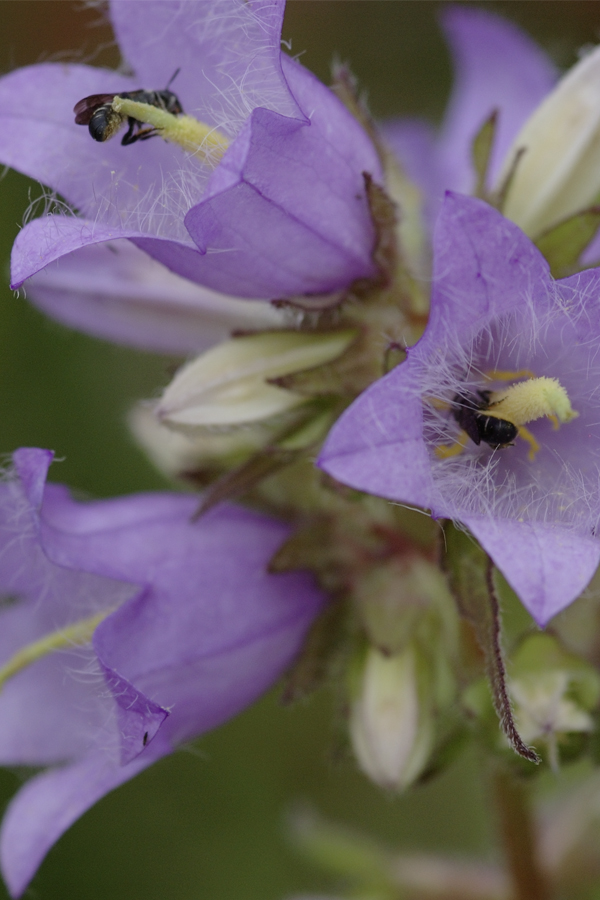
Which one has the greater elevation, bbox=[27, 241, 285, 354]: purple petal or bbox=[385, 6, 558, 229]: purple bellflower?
bbox=[385, 6, 558, 229]: purple bellflower

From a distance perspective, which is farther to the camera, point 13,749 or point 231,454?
point 231,454

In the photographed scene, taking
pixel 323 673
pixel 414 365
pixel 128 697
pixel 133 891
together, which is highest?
pixel 414 365

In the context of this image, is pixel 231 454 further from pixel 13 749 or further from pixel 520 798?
pixel 520 798

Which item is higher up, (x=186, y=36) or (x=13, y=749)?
(x=186, y=36)

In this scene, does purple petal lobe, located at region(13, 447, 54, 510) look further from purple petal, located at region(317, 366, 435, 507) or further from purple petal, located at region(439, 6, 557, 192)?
purple petal, located at region(439, 6, 557, 192)

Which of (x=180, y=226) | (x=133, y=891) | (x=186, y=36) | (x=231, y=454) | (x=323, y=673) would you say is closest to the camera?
(x=180, y=226)

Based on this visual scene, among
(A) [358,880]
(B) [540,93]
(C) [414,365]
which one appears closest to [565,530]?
(C) [414,365]

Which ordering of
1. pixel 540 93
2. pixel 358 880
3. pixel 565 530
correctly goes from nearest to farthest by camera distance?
pixel 565 530, pixel 540 93, pixel 358 880

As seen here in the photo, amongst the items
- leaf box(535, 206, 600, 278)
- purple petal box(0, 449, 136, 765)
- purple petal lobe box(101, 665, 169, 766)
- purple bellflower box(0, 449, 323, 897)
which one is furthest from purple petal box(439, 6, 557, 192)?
purple petal lobe box(101, 665, 169, 766)
